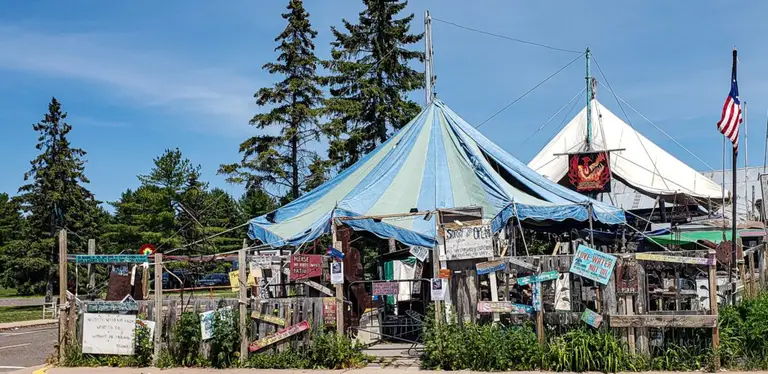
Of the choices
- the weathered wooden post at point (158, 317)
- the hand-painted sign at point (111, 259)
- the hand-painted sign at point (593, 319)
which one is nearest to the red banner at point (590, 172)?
the hand-painted sign at point (593, 319)

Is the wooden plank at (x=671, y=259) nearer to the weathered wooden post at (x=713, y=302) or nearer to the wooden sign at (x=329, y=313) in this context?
the weathered wooden post at (x=713, y=302)

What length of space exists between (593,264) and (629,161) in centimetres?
1587

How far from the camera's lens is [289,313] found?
40.0 feet

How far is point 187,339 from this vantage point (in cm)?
1235

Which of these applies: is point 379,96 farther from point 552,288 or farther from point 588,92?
point 552,288

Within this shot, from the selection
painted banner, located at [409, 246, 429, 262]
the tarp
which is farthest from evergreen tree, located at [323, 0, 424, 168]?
painted banner, located at [409, 246, 429, 262]

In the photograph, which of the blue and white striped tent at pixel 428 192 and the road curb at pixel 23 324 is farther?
the road curb at pixel 23 324

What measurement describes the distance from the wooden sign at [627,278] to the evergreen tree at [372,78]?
68.7ft

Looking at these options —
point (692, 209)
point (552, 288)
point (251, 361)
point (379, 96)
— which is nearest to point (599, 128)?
point (692, 209)

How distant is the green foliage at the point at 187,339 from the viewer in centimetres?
1224

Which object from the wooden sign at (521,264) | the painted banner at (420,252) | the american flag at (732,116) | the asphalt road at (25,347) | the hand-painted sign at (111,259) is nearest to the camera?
the wooden sign at (521,264)

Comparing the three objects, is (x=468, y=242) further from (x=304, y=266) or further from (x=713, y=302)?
(x=713, y=302)

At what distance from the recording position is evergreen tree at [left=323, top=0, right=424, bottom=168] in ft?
103

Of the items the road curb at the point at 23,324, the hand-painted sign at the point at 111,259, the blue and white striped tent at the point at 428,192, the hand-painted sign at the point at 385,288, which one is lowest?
the road curb at the point at 23,324
